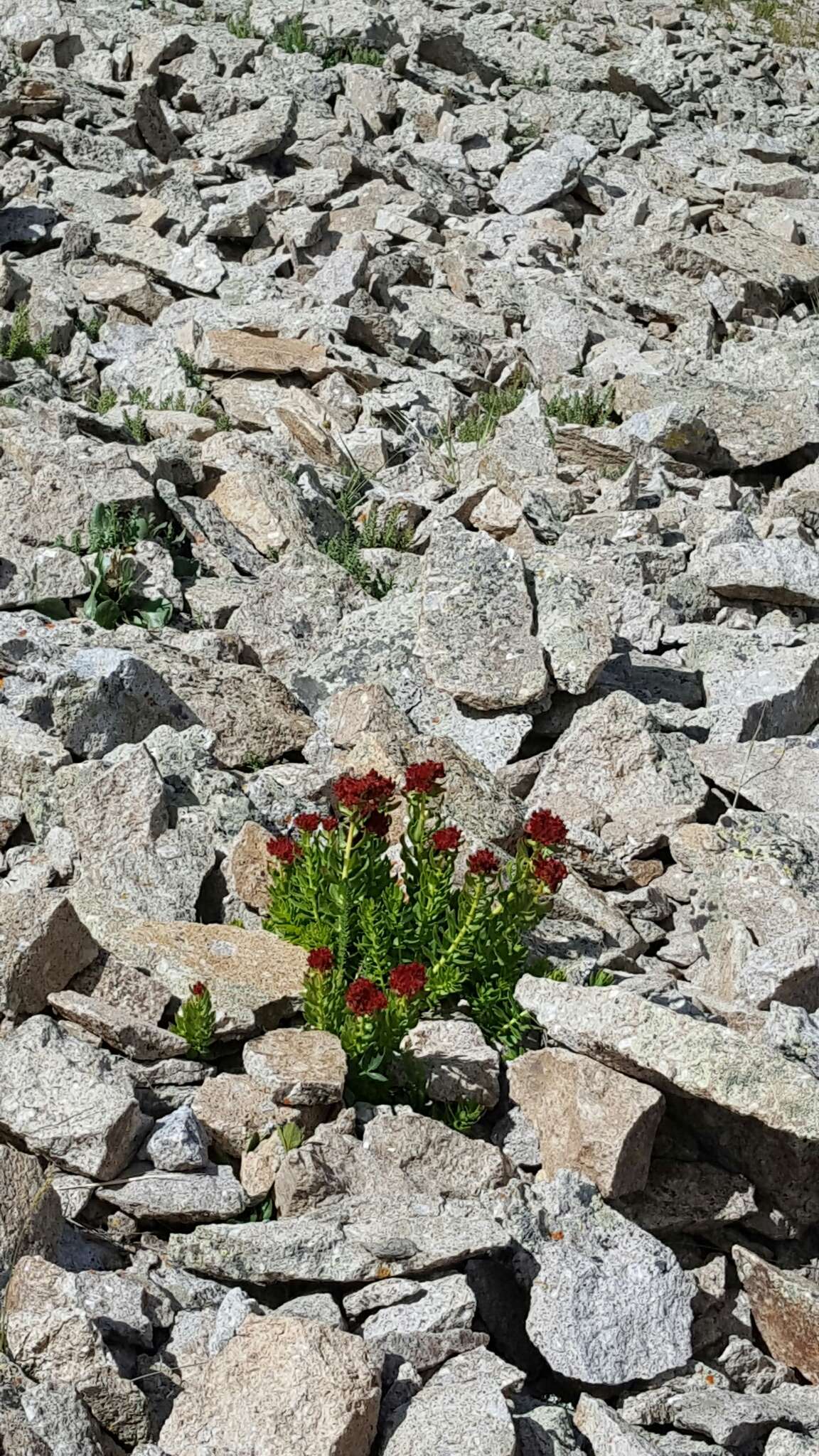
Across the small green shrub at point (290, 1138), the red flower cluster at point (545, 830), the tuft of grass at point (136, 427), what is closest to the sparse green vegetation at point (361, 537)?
the tuft of grass at point (136, 427)

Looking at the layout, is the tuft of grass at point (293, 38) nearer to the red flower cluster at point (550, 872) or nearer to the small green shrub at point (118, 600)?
the small green shrub at point (118, 600)

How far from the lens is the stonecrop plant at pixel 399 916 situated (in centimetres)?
475

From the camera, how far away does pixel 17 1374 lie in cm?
338

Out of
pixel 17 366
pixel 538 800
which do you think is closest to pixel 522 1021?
pixel 538 800

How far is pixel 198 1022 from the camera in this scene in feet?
15.1

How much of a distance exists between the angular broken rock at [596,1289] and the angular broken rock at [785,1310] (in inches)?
9.0

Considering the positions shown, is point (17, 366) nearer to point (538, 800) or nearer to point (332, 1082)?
point (538, 800)

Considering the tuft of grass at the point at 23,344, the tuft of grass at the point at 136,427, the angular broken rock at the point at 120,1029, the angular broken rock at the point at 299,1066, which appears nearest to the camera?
the angular broken rock at the point at 299,1066

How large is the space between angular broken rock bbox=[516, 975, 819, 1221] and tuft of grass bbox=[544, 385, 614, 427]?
255 inches

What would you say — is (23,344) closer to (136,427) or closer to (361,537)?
(136,427)

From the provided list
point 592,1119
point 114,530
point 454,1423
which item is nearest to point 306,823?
point 592,1119

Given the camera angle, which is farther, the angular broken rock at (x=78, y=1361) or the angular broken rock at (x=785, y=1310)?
the angular broken rock at (x=785, y=1310)

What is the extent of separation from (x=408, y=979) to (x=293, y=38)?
13580mm

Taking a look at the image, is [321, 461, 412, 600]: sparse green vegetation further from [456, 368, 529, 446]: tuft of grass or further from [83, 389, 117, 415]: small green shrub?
[83, 389, 117, 415]: small green shrub
